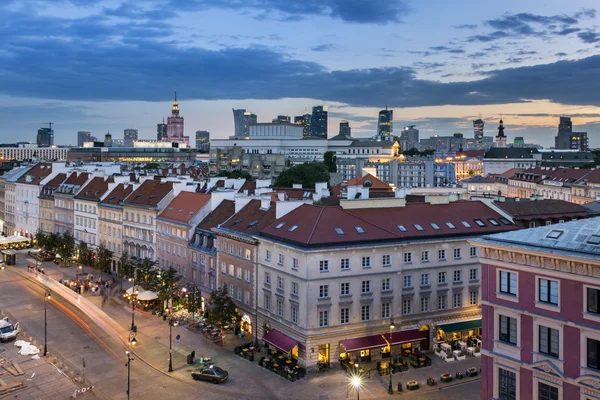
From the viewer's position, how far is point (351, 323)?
50875 millimetres

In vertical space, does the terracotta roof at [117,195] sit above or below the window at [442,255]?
above

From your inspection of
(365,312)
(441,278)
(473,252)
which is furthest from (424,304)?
(473,252)

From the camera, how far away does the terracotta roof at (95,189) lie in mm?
103000

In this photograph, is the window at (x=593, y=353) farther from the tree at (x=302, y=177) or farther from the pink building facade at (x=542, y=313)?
the tree at (x=302, y=177)

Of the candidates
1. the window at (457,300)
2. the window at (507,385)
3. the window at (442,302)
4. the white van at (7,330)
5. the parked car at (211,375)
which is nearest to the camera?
Result: the window at (507,385)

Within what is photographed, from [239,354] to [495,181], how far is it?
157724mm

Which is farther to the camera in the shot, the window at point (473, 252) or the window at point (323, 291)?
the window at point (473, 252)

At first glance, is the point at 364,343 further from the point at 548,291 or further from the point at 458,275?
the point at 548,291

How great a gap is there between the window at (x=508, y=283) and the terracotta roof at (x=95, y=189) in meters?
81.5

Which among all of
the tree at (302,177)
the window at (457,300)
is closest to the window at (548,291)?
the window at (457,300)

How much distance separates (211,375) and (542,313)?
26.4m

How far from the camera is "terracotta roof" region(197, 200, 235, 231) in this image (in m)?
69.6

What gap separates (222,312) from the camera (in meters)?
55.6

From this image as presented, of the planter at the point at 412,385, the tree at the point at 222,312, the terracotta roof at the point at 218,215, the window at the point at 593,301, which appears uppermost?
the terracotta roof at the point at 218,215
